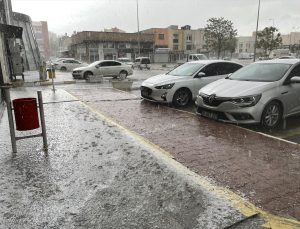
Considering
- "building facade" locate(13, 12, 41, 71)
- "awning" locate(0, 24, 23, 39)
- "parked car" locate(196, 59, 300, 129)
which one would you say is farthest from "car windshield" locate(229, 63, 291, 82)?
"building facade" locate(13, 12, 41, 71)

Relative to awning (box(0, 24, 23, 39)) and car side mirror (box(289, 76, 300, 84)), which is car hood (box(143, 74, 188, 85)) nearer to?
car side mirror (box(289, 76, 300, 84))

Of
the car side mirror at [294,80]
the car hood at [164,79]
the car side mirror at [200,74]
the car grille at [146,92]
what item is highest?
the car side mirror at [294,80]

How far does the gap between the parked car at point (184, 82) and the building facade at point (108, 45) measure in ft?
159

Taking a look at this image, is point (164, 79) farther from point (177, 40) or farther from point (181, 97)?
point (177, 40)

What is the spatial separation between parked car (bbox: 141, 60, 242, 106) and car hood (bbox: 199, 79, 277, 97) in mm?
2042

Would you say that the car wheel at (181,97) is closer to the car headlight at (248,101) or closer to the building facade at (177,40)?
the car headlight at (248,101)

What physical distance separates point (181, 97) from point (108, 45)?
55163 mm

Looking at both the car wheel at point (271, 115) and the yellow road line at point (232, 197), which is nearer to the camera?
the yellow road line at point (232, 197)

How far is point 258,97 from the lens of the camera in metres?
6.80

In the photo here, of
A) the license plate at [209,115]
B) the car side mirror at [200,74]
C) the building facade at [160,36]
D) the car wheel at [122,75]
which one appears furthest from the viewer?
the building facade at [160,36]

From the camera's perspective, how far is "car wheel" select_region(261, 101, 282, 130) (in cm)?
688

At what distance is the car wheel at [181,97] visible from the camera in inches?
391

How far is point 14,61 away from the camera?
18062mm

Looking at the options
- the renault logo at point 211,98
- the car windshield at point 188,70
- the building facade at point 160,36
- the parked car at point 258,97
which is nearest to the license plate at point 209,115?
the parked car at point 258,97
